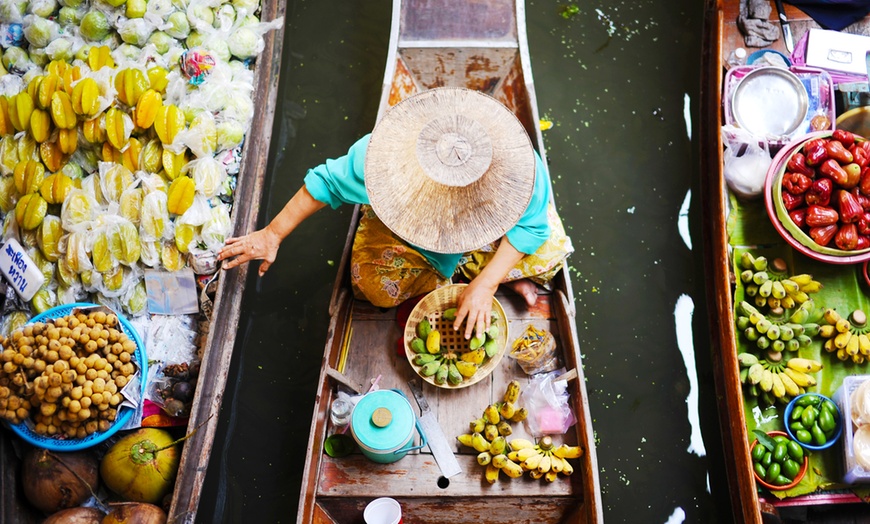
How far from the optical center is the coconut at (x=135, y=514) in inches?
111

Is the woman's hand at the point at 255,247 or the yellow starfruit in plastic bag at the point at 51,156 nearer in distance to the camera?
the woman's hand at the point at 255,247

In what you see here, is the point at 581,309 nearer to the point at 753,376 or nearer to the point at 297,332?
the point at 753,376

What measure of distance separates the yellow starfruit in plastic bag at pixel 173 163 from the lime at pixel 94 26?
3.00 feet

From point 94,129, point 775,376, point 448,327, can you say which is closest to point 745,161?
point 775,376

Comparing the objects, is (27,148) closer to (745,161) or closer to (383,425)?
(383,425)

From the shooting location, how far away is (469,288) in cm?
273

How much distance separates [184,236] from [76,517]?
1341 millimetres

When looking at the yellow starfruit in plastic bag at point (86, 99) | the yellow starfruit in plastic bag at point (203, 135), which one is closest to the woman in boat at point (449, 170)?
the yellow starfruit in plastic bag at point (203, 135)

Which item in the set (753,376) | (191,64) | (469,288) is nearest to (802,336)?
(753,376)

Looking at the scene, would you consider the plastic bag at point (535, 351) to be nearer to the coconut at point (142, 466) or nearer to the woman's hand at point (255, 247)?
the woman's hand at point (255, 247)

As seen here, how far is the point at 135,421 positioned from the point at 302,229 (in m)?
1.38

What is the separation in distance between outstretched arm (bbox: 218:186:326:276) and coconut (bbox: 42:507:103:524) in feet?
4.24

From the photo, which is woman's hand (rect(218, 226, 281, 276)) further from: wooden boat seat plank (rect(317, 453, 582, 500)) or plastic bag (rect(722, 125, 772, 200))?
plastic bag (rect(722, 125, 772, 200))

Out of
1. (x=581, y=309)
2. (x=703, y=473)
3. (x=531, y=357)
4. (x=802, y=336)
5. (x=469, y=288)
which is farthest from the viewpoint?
(x=581, y=309)
